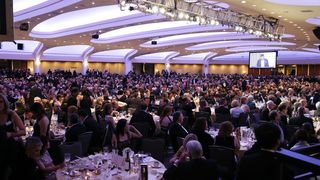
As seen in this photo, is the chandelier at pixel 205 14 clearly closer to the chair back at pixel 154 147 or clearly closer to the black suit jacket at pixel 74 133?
the black suit jacket at pixel 74 133

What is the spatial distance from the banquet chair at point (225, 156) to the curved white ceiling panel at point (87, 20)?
1411 cm

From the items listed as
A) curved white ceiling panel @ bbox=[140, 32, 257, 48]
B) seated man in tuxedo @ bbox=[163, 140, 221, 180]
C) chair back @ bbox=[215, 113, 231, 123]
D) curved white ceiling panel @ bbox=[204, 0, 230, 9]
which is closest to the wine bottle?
seated man in tuxedo @ bbox=[163, 140, 221, 180]

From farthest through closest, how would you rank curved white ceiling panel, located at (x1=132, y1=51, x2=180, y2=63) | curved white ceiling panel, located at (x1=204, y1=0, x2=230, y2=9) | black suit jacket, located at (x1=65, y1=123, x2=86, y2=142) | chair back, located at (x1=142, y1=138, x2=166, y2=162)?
curved white ceiling panel, located at (x1=132, y1=51, x2=180, y2=63) < curved white ceiling panel, located at (x1=204, y1=0, x2=230, y2=9) < black suit jacket, located at (x1=65, y1=123, x2=86, y2=142) < chair back, located at (x1=142, y1=138, x2=166, y2=162)

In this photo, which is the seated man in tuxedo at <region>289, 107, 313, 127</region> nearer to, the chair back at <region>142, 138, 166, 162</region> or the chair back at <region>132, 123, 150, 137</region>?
the chair back at <region>132, 123, 150, 137</region>

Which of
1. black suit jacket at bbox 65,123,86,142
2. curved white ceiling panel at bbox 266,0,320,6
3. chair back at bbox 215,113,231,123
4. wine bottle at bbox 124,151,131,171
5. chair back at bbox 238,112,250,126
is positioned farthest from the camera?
curved white ceiling panel at bbox 266,0,320,6

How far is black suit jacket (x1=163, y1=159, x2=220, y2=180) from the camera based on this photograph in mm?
4090

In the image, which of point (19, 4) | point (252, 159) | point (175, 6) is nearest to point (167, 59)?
point (19, 4)

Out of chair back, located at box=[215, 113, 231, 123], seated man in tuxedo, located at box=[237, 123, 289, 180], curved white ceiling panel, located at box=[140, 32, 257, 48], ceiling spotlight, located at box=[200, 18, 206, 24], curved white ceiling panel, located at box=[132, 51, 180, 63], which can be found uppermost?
curved white ceiling panel, located at box=[140, 32, 257, 48]

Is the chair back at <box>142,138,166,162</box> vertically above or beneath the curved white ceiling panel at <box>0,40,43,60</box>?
beneath

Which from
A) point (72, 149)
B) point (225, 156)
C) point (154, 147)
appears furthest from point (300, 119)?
point (72, 149)

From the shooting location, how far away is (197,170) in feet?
13.5

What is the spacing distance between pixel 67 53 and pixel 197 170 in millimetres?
35464

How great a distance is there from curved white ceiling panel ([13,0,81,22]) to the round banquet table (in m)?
10.9

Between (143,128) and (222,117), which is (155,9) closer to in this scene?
(222,117)
